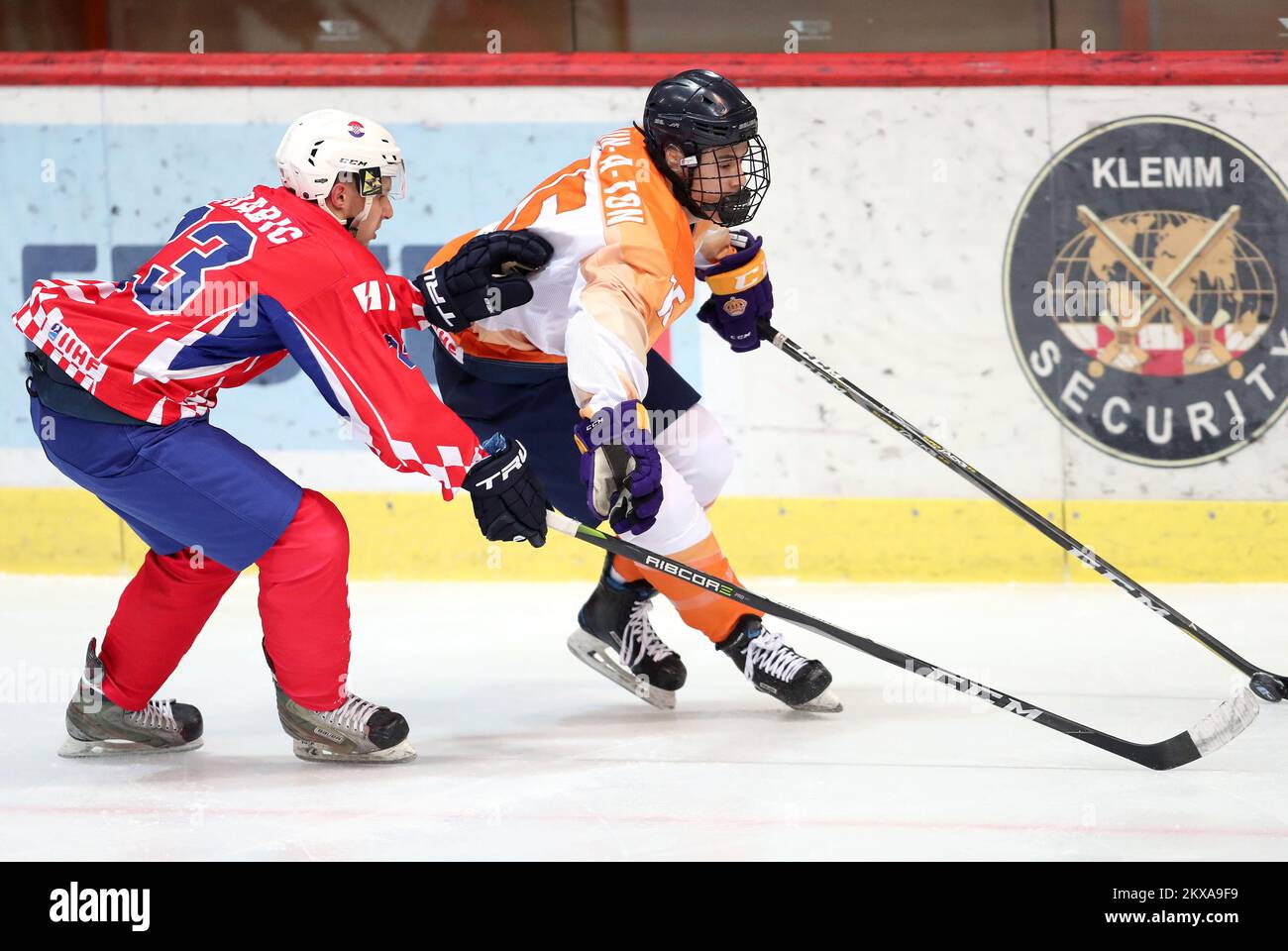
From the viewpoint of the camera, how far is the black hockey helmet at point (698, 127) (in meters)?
2.95

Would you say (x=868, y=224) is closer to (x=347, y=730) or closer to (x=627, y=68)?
(x=627, y=68)

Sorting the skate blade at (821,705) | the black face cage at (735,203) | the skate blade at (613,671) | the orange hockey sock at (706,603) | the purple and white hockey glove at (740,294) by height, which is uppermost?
the black face cage at (735,203)

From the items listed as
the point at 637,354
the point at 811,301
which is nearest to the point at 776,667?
the point at 637,354

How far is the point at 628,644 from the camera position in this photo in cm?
345

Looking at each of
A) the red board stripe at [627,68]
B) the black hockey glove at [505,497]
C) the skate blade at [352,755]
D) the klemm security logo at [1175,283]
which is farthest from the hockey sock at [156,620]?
the klemm security logo at [1175,283]

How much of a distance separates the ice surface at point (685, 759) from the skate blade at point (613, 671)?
4cm

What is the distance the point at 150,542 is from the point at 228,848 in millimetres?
796

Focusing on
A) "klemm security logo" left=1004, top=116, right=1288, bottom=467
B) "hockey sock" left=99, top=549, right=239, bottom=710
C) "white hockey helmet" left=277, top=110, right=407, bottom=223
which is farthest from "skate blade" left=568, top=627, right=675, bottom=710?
"klemm security logo" left=1004, top=116, right=1288, bottom=467

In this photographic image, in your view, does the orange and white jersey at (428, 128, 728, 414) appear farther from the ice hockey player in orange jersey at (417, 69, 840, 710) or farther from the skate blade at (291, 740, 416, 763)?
the skate blade at (291, 740, 416, 763)

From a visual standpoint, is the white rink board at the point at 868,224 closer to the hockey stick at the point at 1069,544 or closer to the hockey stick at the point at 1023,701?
the hockey stick at the point at 1069,544

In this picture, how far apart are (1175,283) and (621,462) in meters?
2.68

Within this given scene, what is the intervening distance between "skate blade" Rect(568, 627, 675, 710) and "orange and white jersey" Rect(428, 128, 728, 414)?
2.27ft

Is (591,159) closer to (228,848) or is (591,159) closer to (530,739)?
(530,739)
